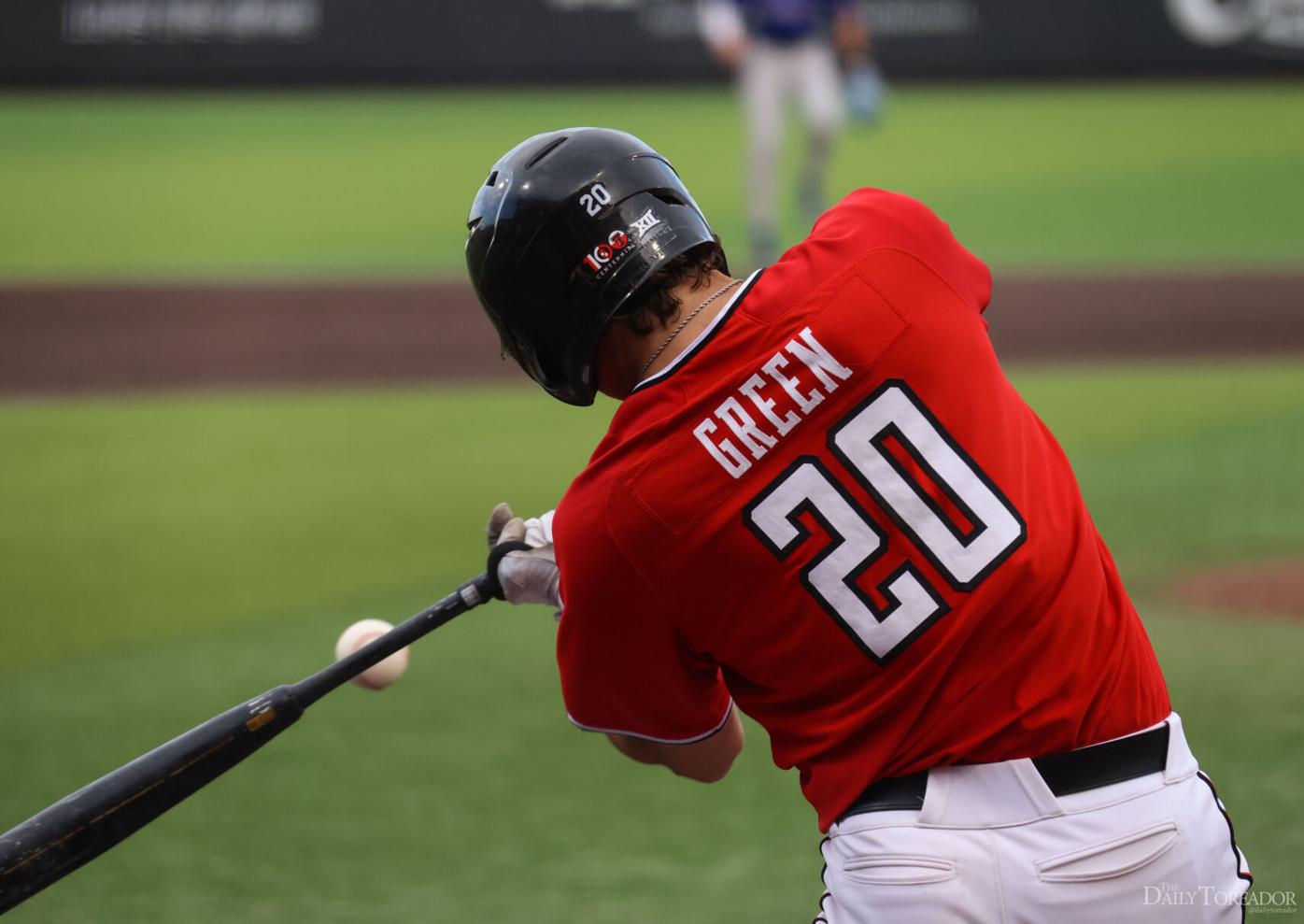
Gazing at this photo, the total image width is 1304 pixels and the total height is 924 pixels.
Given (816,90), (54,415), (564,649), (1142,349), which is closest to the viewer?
(564,649)

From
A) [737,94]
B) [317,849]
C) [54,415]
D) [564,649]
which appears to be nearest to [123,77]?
[737,94]

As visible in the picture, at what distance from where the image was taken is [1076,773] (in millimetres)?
2238

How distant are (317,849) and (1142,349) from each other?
8.06 m

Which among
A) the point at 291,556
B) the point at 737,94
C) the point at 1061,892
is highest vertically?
the point at 1061,892

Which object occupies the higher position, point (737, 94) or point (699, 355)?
point (699, 355)

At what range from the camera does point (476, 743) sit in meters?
5.27

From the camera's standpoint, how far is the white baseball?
2967 millimetres

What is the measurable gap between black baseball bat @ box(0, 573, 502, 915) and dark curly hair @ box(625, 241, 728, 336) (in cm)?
63

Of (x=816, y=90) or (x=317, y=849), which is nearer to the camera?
(x=317, y=849)

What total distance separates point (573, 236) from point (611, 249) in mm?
71

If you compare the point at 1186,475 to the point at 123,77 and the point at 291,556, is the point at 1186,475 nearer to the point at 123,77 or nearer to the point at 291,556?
the point at 291,556

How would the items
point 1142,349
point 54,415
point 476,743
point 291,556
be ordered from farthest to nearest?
point 1142,349, point 54,415, point 291,556, point 476,743

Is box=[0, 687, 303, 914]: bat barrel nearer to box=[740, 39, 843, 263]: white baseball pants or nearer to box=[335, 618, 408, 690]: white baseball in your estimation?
box=[335, 618, 408, 690]: white baseball

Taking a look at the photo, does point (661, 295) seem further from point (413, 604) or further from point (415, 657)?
point (413, 604)
